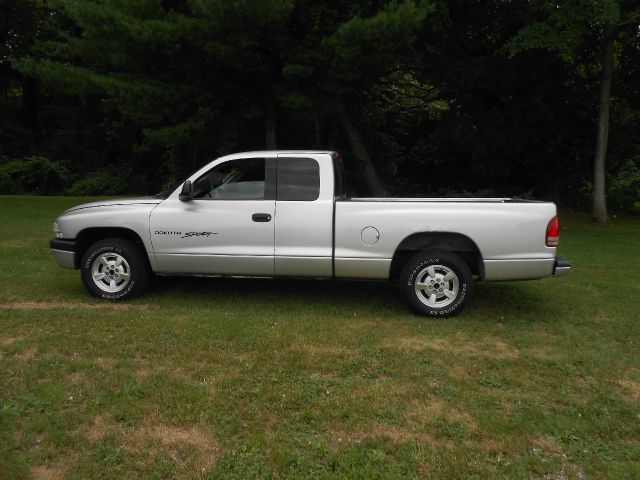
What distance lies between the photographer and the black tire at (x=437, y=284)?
5.98 m

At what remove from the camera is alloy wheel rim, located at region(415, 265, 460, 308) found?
6035 millimetres

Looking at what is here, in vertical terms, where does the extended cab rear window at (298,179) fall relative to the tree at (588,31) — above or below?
below

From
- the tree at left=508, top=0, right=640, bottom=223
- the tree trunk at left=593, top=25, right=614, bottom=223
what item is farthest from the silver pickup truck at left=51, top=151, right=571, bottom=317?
the tree trunk at left=593, top=25, right=614, bottom=223

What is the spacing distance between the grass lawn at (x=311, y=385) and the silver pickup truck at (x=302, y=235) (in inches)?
16.8

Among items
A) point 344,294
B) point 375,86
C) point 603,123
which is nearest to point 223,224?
point 344,294

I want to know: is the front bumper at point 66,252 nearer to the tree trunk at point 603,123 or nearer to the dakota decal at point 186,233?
the dakota decal at point 186,233

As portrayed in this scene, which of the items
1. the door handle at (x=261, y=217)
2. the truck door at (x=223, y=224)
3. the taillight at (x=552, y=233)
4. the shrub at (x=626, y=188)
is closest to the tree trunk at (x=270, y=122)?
the truck door at (x=223, y=224)

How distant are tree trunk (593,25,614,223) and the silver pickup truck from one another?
12802 mm

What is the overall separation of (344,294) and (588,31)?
1490 cm

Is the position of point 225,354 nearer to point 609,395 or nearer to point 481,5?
point 609,395

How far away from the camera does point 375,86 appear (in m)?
20.8

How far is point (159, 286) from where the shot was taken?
730 centimetres

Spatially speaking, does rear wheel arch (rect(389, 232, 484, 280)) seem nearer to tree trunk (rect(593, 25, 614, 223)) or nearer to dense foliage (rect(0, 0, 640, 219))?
dense foliage (rect(0, 0, 640, 219))

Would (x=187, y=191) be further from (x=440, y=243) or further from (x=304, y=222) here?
(x=440, y=243)
